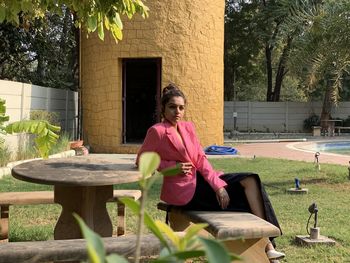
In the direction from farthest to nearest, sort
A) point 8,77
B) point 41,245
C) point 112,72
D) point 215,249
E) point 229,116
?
point 229,116 < point 8,77 < point 112,72 < point 41,245 < point 215,249

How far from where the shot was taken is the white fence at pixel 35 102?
11460mm

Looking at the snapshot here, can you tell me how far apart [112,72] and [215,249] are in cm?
1426

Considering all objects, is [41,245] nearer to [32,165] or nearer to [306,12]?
[32,165]

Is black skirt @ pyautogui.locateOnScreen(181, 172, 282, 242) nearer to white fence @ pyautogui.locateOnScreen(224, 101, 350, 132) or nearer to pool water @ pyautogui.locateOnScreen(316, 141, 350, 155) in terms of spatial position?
pool water @ pyautogui.locateOnScreen(316, 141, 350, 155)

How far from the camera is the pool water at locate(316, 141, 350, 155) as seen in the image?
71.1ft

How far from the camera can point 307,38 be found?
10141 millimetres

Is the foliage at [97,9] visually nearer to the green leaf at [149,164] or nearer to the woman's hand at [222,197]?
the woman's hand at [222,197]

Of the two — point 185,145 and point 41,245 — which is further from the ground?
point 185,145

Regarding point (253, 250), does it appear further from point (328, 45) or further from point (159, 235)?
point (328, 45)

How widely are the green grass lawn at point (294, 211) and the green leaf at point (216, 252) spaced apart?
13.1ft

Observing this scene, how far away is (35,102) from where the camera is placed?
13398 millimetres

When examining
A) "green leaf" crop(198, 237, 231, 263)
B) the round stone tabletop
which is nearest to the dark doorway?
the round stone tabletop

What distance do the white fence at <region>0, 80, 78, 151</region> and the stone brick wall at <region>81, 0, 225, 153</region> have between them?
0.99 meters

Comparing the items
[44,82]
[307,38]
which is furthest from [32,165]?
[44,82]
